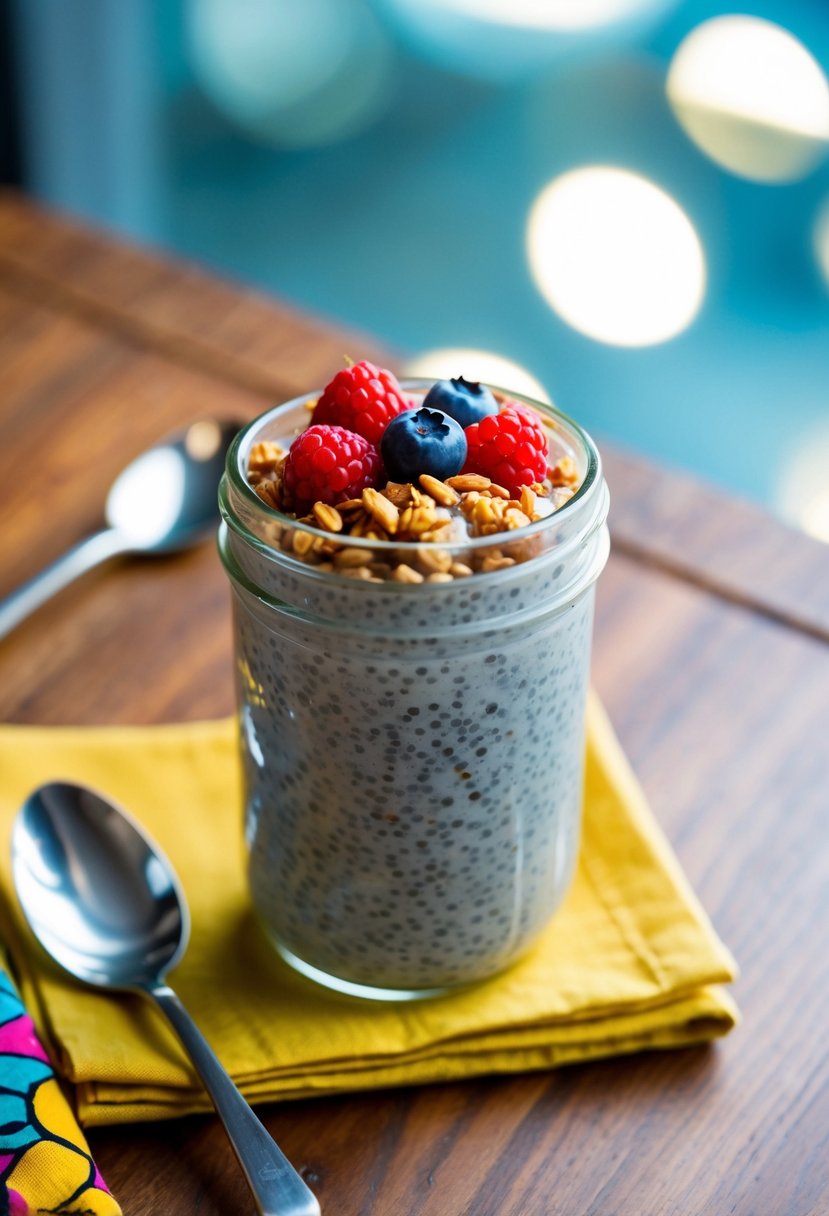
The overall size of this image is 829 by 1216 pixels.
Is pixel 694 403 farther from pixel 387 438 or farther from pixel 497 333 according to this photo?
pixel 387 438

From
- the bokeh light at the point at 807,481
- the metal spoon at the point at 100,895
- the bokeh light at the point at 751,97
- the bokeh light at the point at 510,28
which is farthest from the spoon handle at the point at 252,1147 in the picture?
the bokeh light at the point at 510,28

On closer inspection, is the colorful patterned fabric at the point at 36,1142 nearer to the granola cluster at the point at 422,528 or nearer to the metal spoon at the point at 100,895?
the metal spoon at the point at 100,895

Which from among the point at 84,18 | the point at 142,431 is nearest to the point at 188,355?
the point at 142,431

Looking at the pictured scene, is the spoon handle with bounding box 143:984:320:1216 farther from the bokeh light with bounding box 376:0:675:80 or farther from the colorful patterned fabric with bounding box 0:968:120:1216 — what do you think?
the bokeh light with bounding box 376:0:675:80

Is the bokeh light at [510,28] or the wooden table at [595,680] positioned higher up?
the wooden table at [595,680]

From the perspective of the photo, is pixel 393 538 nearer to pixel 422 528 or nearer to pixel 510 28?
pixel 422 528

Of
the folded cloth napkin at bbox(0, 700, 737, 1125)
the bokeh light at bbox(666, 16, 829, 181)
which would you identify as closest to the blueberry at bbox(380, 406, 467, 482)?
the folded cloth napkin at bbox(0, 700, 737, 1125)
